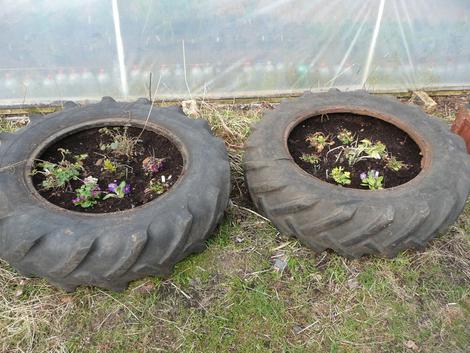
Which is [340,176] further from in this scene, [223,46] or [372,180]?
[223,46]

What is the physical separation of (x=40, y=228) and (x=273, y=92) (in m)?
2.69

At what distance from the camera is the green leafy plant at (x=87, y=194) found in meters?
2.35

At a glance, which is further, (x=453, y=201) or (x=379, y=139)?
(x=379, y=139)

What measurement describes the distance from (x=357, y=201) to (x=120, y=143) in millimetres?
1472

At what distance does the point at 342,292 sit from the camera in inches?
94.1

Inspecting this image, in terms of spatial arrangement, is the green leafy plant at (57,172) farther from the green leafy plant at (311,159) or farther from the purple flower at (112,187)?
the green leafy plant at (311,159)

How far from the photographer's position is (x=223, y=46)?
153 inches

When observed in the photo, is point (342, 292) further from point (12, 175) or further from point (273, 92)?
point (273, 92)

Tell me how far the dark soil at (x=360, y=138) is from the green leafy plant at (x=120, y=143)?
1037mm

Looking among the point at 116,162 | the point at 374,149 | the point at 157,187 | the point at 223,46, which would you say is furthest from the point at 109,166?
the point at 223,46

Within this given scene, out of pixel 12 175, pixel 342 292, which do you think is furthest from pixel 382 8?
pixel 12 175

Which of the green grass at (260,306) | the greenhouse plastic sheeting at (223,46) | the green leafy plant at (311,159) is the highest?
the greenhouse plastic sheeting at (223,46)

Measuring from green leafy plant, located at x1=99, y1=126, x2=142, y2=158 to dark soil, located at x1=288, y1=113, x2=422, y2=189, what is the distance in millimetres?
1037

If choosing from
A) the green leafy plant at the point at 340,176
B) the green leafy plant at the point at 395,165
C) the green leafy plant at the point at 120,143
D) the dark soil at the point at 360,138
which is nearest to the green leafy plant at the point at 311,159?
the dark soil at the point at 360,138
